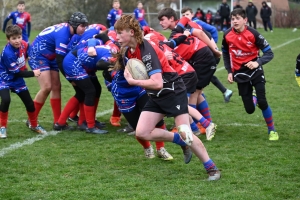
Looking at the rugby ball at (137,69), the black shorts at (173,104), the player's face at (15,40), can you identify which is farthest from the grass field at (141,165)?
the player's face at (15,40)

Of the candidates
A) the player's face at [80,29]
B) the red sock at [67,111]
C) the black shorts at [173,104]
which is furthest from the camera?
the red sock at [67,111]

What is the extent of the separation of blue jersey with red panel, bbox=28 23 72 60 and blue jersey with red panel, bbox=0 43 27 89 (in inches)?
14.8

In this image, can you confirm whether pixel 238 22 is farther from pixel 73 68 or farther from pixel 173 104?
pixel 73 68

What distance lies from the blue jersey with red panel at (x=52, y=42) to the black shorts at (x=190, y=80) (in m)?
1.86

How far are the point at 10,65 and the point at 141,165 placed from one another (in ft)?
8.06

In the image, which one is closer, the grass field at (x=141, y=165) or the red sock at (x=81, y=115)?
the grass field at (x=141, y=165)

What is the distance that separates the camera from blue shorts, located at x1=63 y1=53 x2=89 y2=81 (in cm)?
775

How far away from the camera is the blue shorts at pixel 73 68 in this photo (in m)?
7.75

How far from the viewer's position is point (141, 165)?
6.19m

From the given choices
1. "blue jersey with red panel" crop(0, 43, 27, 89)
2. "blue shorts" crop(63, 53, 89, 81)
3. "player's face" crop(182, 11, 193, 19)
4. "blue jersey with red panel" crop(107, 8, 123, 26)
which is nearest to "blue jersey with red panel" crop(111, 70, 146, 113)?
"blue shorts" crop(63, 53, 89, 81)

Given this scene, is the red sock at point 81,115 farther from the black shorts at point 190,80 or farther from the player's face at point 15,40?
the black shorts at point 190,80

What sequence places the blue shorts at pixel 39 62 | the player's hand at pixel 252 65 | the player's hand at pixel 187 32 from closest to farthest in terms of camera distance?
the player's hand at pixel 252 65 < the player's hand at pixel 187 32 < the blue shorts at pixel 39 62

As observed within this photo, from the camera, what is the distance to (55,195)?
5.08m

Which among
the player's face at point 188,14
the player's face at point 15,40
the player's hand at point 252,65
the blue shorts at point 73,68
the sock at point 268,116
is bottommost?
the sock at point 268,116
